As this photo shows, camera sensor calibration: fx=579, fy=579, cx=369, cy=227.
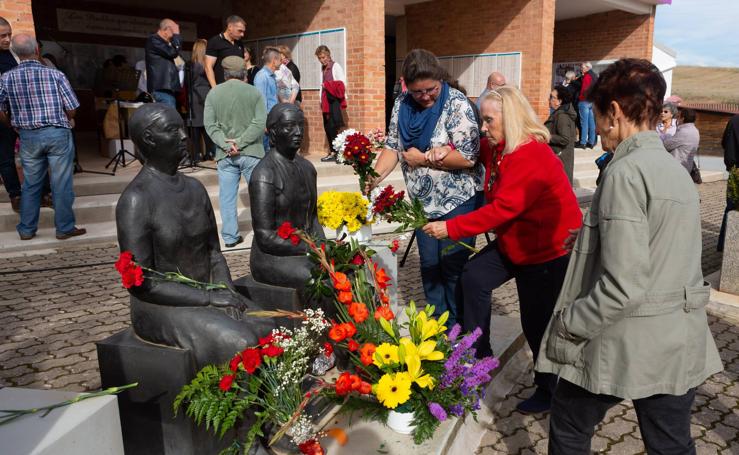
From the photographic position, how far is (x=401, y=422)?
274 centimetres

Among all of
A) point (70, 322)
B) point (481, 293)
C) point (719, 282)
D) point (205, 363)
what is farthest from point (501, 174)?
point (719, 282)

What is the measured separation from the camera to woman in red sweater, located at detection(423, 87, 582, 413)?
297cm

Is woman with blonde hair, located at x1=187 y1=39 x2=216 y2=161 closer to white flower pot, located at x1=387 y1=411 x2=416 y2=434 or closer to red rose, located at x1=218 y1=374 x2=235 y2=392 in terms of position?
white flower pot, located at x1=387 y1=411 x2=416 y2=434

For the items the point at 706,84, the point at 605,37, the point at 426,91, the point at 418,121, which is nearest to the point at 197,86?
the point at 418,121

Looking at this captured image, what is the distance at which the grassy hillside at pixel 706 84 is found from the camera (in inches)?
→ 1757

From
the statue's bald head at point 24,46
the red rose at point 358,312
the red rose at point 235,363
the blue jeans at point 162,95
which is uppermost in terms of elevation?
the statue's bald head at point 24,46

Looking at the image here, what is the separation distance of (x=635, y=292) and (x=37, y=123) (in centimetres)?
638

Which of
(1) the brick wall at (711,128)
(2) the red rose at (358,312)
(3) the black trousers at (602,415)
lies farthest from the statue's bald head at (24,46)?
(1) the brick wall at (711,128)

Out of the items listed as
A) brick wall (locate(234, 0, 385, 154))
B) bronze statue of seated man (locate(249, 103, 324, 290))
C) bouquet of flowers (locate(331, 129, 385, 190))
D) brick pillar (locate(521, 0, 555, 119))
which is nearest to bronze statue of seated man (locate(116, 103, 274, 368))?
bronze statue of seated man (locate(249, 103, 324, 290))

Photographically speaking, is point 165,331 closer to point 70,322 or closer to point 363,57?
point 70,322

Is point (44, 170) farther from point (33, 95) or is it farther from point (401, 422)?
point (401, 422)

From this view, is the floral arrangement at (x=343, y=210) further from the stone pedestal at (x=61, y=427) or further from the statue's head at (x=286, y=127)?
the stone pedestal at (x=61, y=427)

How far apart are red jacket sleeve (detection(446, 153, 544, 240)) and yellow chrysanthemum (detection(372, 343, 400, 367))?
0.84 metres

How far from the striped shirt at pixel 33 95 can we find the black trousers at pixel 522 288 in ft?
17.0
